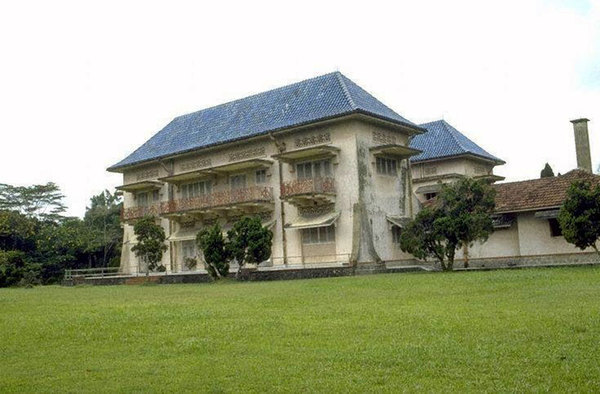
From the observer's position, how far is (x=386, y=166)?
35.0m

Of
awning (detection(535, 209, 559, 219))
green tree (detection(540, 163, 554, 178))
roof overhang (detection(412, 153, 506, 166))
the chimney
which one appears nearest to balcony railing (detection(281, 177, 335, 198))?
awning (detection(535, 209, 559, 219))

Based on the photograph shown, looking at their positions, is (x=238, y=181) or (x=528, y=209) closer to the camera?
(x=528, y=209)

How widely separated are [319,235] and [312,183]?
2852 millimetres

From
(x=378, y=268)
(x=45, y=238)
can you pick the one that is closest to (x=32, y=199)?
(x=45, y=238)

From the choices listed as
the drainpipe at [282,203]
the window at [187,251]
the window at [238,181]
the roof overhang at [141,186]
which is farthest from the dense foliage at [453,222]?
the roof overhang at [141,186]

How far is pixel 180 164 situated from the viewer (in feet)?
132

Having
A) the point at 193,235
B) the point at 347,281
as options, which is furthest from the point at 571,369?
the point at 193,235

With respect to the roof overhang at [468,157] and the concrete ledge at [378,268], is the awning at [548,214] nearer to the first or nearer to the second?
the concrete ledge at [378,268]

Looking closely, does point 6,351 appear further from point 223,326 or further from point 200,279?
point 200,279

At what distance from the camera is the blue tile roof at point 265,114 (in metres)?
33.9

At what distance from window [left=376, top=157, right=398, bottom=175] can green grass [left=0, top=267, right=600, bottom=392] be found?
17.5m

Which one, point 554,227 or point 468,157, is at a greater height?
point 468,157

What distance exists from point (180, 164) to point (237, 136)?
17.9 feet

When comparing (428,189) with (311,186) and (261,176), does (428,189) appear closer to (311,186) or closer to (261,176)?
(261,176)
